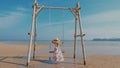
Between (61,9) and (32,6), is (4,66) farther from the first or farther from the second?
(61,9)

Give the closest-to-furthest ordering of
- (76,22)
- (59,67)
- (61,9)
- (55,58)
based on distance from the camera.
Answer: (59,67)
(55,58)
(61,9)
(76,22)

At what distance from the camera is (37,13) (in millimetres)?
9969

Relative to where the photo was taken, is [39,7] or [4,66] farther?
[39,7]

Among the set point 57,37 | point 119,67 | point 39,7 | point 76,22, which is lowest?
point 119,67

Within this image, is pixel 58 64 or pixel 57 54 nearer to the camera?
pixel 58 64

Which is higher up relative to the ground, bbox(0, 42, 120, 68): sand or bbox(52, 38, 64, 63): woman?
bbox(52, 38, 64, 63): woman

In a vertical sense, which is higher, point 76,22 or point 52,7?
point 52,7

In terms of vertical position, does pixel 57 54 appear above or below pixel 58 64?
above

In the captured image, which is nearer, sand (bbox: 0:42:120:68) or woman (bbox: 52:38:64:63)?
sand (bbox: 0:42:120:68)

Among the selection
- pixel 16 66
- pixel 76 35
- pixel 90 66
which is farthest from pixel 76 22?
pixel 16 66

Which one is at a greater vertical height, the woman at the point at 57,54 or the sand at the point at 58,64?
the woman at the point at 57,54

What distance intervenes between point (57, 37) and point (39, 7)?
184cm

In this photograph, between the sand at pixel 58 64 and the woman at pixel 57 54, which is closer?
the sand at pixel 58 64

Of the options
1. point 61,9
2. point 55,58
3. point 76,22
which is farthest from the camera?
point 76,22
